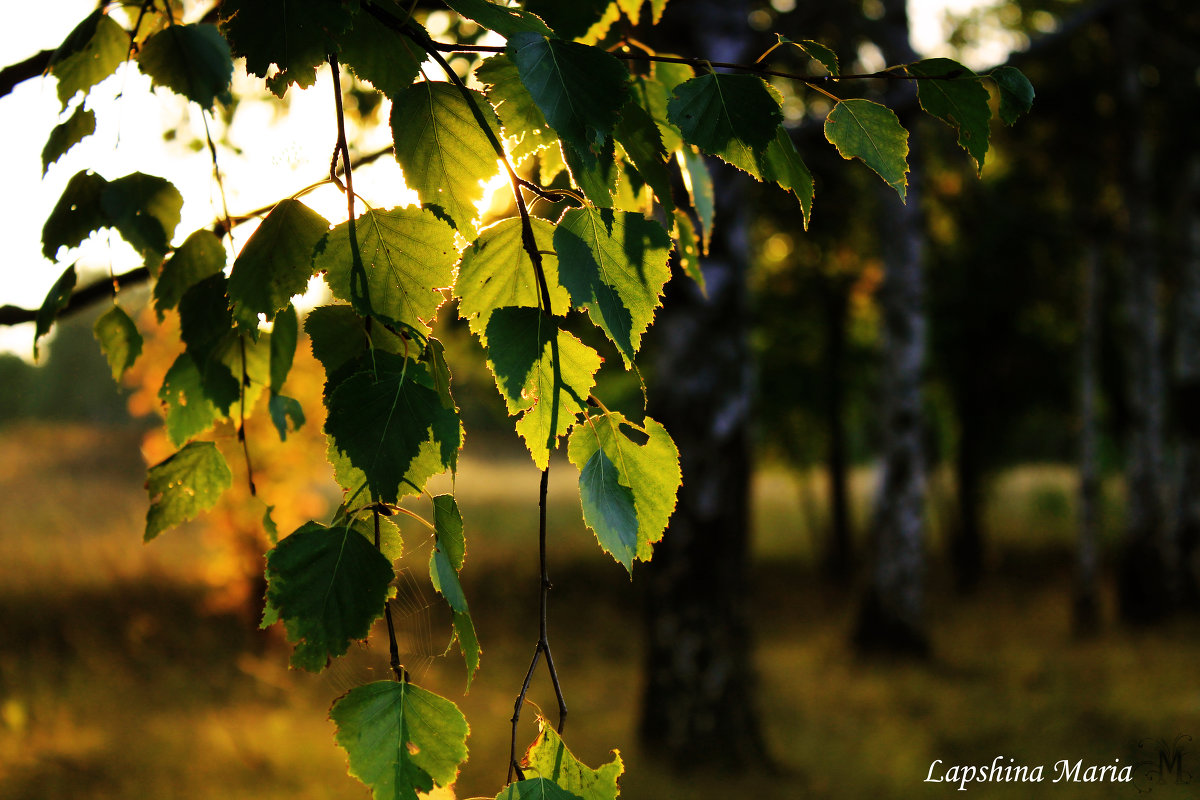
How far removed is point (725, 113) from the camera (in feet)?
2.56

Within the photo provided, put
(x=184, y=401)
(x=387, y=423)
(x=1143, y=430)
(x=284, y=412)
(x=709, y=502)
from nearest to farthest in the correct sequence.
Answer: (x=387, y=423) < (x=284, y=412) < (x=184, y=401) < (x=709, y=502) < (x=1143, y=430)

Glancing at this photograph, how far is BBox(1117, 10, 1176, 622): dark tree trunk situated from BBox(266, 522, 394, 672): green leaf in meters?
10.5

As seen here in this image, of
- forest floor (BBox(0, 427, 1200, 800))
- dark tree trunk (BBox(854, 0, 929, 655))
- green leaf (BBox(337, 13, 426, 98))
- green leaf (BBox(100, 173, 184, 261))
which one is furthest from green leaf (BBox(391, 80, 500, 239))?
dark tree trunk (BBox(854, 0, 929, 655))

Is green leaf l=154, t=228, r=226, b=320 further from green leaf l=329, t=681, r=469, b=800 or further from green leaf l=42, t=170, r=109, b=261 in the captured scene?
green leaf l=329, t=681, r=469, b=800

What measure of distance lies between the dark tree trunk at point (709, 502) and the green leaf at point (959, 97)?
4.12 meters

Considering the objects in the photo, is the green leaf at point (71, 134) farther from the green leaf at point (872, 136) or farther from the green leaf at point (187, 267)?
the green leaf at point (872, 136)

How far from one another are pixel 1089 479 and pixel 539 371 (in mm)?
10792

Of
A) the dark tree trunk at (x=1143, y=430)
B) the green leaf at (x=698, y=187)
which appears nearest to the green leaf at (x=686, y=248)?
the green leaf at (x=698, y=187)

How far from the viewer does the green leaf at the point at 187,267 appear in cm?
88

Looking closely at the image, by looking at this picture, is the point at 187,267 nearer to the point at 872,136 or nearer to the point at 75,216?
the point at 75,216

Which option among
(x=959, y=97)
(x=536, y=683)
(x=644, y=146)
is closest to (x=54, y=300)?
(x=644, y=146)

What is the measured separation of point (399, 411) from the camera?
2.15 ft

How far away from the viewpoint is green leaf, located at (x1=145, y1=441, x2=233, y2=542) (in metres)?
0.95

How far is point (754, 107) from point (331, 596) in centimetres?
56
